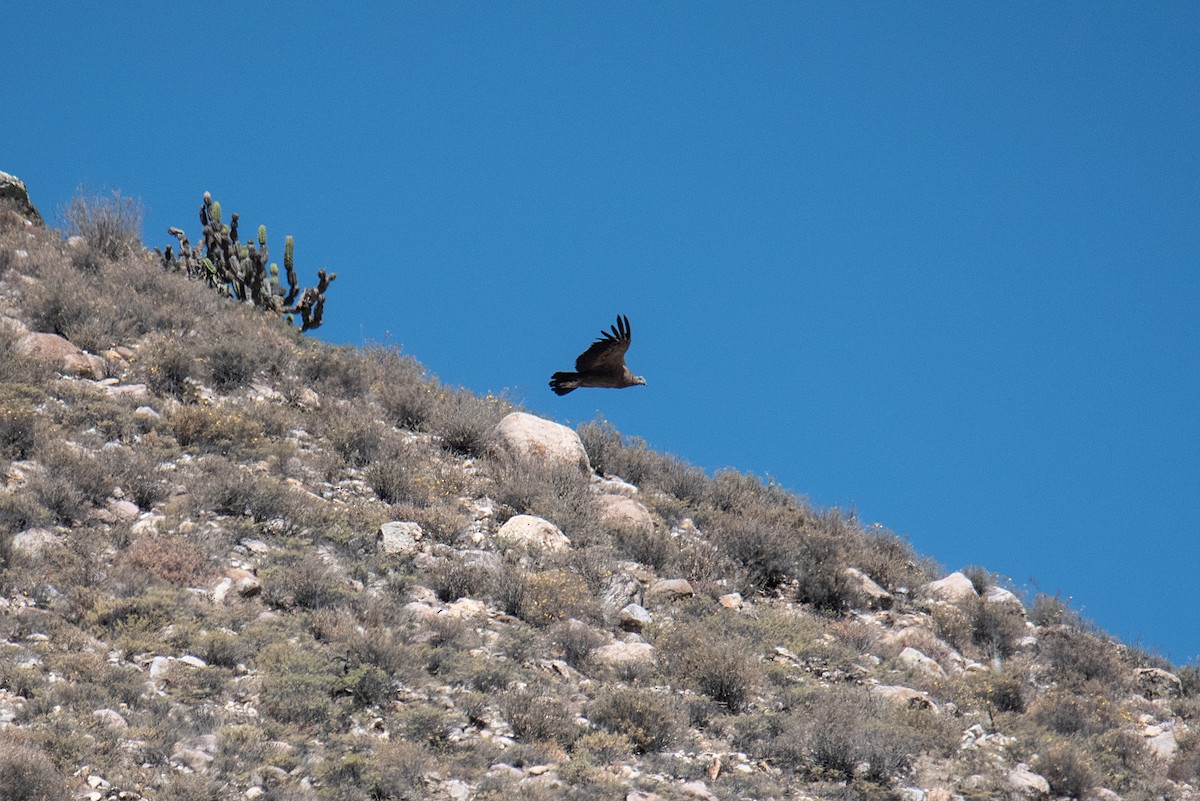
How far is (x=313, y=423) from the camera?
12.3 m

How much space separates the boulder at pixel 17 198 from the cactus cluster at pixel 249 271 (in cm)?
192

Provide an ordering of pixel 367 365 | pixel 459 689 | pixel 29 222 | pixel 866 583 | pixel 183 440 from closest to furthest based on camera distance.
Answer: pixel 459 689
pixel 183 440
pixel 866 583
pixel 367 365
pixel 29 222

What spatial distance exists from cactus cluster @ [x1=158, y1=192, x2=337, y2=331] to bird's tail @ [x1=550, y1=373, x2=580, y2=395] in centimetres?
599

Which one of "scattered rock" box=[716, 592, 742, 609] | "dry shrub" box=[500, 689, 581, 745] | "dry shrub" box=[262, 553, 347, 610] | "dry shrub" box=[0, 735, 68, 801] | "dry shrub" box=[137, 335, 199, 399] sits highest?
"dry shrub" box=[137, 335, 199, 399]

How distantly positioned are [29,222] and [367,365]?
18.7 ft

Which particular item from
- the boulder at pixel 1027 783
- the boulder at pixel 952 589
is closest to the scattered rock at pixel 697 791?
the boulder at pixel 1027 783

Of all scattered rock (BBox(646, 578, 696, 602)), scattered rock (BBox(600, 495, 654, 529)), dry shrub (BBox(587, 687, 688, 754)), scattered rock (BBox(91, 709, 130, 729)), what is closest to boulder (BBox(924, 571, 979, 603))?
scattered rock (BBox(600, 495, 654, 529))

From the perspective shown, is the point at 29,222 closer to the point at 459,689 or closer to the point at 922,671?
the point at 459,689

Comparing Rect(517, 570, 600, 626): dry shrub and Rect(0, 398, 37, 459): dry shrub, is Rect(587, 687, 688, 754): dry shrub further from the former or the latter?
Rect(0, 398, 37, 459): dry shrub

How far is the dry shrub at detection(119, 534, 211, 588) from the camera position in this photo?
8.21m

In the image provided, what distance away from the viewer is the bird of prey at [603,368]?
509 inches

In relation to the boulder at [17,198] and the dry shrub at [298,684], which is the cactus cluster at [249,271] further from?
the dry shrub at [298,684]

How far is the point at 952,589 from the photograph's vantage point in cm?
1267

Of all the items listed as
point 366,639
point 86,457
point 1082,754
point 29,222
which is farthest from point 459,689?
point 29,222
